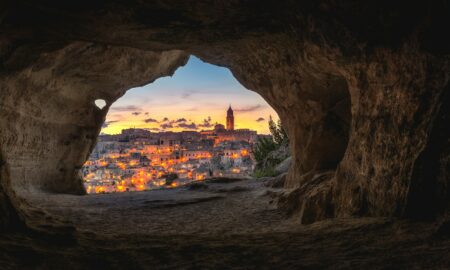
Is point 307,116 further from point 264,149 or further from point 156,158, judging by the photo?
point 156,158

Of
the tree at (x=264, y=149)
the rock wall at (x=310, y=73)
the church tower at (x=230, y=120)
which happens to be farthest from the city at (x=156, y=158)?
the rock wall at (x=310, y=73)

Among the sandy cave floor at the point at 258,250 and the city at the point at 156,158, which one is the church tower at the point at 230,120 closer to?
the city at the point at 156,158

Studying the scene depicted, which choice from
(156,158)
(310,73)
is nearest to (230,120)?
(156,158)

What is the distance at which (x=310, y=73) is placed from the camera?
34.5 ft

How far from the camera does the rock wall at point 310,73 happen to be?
5512mm

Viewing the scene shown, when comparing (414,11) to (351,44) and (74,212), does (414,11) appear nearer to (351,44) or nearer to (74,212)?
(351,44)

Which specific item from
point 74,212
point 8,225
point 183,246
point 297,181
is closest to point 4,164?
point 8,225

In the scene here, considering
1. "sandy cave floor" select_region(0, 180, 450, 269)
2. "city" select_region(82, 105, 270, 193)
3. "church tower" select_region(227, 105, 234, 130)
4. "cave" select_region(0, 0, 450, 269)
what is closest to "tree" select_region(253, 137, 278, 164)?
"cave" select_region(0, 0, 450, 269)

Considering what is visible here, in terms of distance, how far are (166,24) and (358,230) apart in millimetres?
6305

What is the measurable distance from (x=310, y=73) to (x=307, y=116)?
2.36 meters

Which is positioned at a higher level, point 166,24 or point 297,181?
point 166,24

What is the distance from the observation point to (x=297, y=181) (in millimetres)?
13172

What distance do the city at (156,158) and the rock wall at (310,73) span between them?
165 feet

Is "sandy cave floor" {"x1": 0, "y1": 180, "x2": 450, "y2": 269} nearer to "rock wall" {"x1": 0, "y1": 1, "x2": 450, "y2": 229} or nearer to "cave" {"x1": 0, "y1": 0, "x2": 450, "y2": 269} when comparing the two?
"cave" {"x1": 0, "y1": 0, "x2": 450, "y2": 269}
